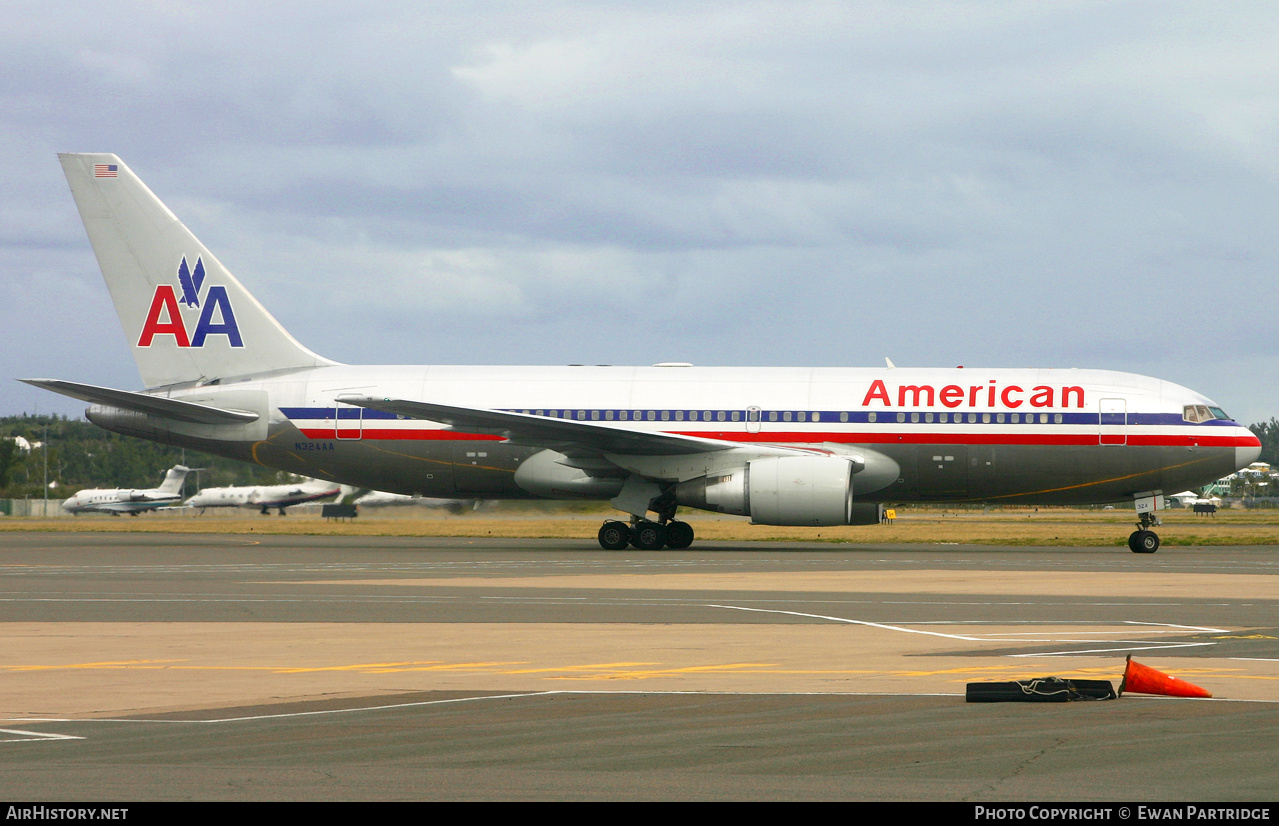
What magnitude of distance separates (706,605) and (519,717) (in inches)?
396

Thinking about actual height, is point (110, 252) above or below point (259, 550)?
above

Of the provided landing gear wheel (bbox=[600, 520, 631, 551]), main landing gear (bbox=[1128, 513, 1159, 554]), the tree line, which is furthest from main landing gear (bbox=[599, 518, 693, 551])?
the tree line

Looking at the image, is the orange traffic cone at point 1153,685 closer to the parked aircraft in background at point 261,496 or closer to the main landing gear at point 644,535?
the main landing gear at point 644,535

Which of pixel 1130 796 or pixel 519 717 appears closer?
pixel 1130 796

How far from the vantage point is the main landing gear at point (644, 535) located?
36312 mm

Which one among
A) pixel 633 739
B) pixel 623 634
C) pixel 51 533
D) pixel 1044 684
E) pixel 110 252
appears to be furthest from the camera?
pixel 51 533

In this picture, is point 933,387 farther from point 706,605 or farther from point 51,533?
point 51,533

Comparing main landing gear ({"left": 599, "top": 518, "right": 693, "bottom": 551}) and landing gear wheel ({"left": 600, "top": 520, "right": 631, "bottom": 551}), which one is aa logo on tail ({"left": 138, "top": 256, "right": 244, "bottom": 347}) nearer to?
landing gear wheel ({"left": 600, "top": 520, "right": 631, "bottom": 551})

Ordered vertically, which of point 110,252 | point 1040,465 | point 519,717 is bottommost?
point 519,717

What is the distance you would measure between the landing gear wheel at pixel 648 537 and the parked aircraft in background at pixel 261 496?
43.3 meters

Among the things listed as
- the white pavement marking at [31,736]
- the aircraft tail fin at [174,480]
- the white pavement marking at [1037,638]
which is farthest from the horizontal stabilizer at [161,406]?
the aircraft tail fin at [174,480]

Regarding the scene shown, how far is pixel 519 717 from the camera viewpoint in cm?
977

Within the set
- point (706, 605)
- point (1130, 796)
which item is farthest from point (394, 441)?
point (1130, 796)

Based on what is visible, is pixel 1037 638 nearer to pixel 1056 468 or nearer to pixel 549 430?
pixel 549 430
